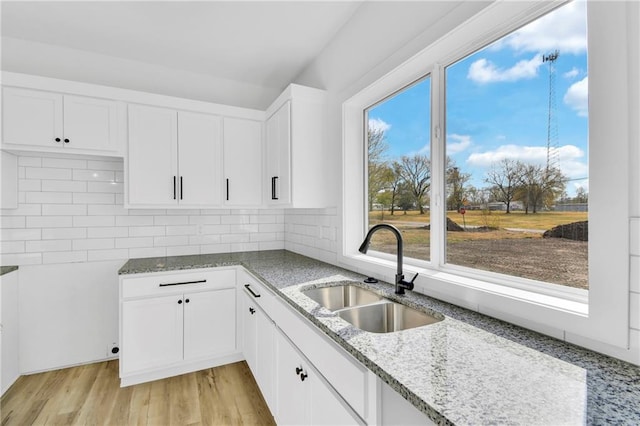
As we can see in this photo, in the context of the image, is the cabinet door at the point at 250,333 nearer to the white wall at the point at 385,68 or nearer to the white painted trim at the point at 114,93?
the white wall at the point at 385,68

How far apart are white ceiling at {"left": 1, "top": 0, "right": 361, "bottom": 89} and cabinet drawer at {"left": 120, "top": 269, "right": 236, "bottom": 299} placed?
1.92 metres

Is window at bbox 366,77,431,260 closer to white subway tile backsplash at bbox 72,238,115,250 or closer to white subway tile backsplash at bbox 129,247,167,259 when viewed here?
white subway tile backsplash at bbox 129,247,167,259

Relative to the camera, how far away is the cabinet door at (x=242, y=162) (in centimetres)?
292

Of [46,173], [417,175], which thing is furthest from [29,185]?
[417,175]

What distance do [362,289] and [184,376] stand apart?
1769mm

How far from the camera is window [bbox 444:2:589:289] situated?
1161 millimetres

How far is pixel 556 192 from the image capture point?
1.23m

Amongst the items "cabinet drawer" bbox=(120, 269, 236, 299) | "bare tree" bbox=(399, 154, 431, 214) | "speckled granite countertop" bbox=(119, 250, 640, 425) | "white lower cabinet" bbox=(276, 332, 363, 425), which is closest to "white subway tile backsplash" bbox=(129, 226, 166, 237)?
"cabinet drawer" bbox=(120, 269, 236, 299)

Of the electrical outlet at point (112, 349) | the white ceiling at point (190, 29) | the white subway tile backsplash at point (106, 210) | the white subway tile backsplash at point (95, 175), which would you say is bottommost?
the electrical outlet at point (112, 349)

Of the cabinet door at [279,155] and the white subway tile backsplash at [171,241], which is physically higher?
the cabinet door at [279,155]

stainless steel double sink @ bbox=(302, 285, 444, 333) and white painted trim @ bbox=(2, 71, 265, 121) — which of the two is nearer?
stainless steel double sink @ bbox=(302, 285, 444, 333)

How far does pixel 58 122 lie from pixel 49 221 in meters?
0.85

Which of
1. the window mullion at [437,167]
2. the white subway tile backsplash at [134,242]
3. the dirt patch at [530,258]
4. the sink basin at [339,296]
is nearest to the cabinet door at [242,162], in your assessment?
the white subway tile backsplash at [134,242]

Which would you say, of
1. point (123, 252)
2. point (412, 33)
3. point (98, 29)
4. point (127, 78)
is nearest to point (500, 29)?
point (412, 33)
